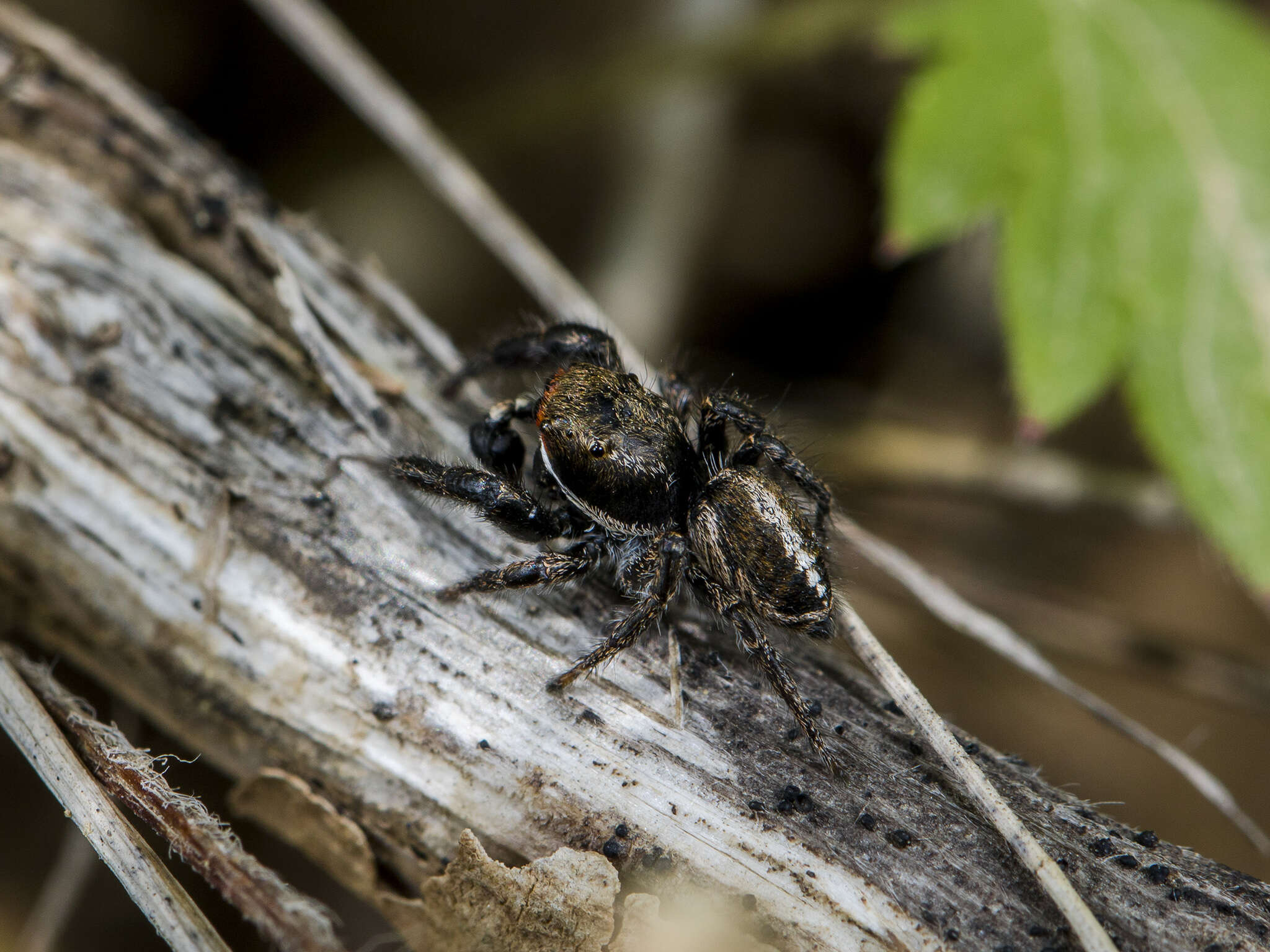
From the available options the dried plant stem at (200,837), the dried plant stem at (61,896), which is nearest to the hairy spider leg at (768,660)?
the dried plant stem at (200,837)

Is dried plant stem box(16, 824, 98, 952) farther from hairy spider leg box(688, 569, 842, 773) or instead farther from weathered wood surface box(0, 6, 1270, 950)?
hairy spider leg box(688, 569, 842, 773)

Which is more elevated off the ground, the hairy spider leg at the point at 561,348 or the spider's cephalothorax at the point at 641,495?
the hairy spider leg at the point at 561,348

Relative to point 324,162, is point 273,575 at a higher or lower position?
lower

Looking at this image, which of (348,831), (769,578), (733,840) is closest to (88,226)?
(348,831)

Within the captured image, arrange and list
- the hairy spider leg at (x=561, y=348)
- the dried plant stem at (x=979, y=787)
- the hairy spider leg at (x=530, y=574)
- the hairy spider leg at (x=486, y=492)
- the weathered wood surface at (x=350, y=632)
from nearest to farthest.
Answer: the dried plant stem at (x=979, y=787), the weathered wood surface at (x=350, y=632), the hairy spider leg at (x=530, y=574), the hairy spider leg at (x=486, y=492), the hairy spider leg at (x=561, y=348)

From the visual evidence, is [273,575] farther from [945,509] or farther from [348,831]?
[945,509]

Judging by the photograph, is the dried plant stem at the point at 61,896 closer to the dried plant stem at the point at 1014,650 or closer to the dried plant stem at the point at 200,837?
the dried plant stem at the point at 200,837

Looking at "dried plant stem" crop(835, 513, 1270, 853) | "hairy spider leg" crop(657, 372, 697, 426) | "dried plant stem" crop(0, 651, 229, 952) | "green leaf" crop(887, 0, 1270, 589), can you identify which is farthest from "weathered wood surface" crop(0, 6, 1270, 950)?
"green leaf" crop(887, 0, 1270, 589)
